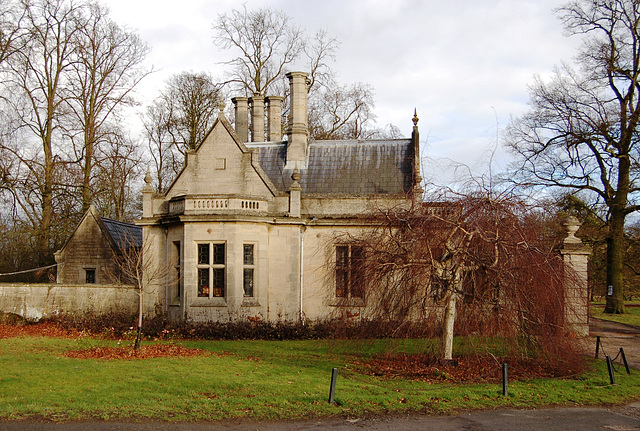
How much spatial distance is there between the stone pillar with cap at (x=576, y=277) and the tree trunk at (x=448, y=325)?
8.10 feet

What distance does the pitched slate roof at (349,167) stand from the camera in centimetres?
2117

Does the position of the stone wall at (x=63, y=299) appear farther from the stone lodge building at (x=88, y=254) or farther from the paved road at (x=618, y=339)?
the paved road at (x=618, y=339)

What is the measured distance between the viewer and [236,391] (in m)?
10.2

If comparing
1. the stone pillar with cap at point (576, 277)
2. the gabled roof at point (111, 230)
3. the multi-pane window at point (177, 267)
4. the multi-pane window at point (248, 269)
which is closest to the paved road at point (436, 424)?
the stone pillar with cap at point (576, 277)

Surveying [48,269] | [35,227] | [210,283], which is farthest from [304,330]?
[35,227]

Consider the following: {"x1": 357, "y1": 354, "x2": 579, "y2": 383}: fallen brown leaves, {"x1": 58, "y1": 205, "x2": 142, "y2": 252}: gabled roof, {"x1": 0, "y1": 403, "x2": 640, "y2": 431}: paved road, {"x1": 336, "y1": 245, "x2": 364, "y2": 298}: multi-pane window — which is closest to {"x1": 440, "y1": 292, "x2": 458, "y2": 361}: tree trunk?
{"x1": 357, "y1": 354, "x2": 579, "y2": 383}: fallen brown leaves

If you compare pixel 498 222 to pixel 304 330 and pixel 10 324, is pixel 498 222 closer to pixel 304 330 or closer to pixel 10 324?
pixel 304 330

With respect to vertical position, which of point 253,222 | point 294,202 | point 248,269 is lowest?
point 248,269

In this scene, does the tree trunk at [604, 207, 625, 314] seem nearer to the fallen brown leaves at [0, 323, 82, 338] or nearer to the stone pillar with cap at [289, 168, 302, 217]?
the stone pillar with cap at [289, 168, 302, 217]

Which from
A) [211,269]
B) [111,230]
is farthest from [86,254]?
[211,269]

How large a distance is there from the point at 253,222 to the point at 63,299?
24.7ft

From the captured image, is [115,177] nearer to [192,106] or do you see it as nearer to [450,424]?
[192,106]

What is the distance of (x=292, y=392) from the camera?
10055mm

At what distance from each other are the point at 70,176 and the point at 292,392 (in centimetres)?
2156
